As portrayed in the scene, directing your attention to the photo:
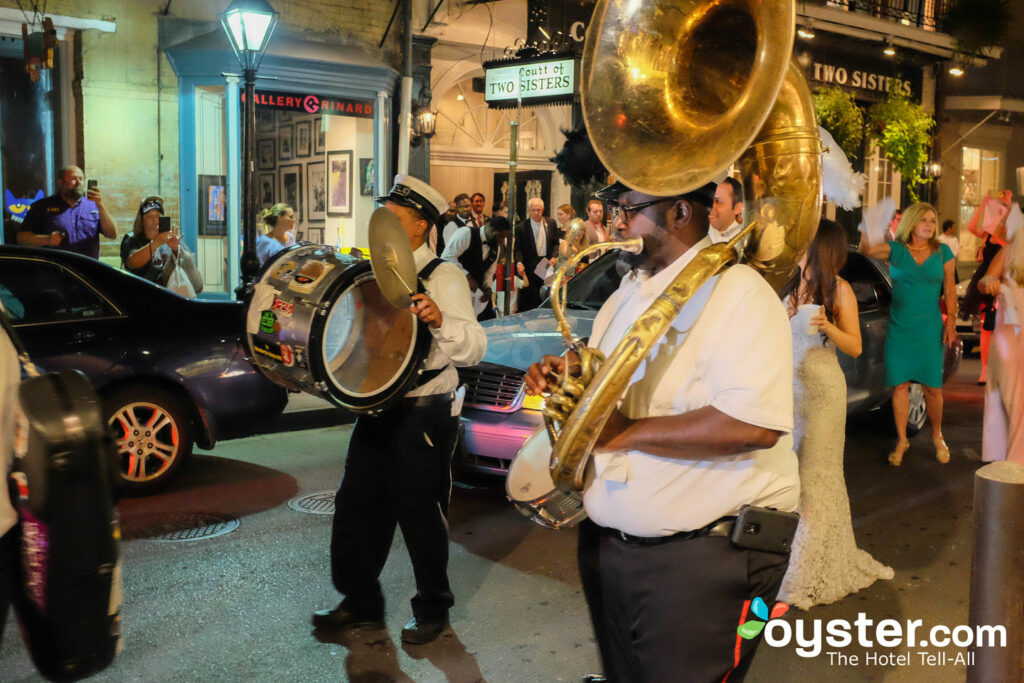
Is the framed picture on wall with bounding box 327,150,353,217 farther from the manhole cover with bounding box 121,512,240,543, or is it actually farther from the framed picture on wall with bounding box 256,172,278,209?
the manhole cover with bounding box 121,512,240,543

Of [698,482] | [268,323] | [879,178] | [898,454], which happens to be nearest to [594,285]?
[898,454]

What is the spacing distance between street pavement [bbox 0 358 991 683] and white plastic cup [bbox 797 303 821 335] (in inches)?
55.6

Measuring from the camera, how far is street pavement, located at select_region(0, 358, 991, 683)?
4.20m

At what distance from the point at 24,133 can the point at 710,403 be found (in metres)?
12.1

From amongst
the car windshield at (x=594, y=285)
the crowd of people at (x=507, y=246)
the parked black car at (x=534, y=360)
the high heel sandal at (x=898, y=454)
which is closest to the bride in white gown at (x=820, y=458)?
the parked black car at (x=534, y=360)

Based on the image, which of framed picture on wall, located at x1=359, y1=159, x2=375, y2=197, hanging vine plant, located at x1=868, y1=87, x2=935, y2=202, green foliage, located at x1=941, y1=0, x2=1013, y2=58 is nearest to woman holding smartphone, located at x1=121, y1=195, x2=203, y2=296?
framed picture on wall, located at x1=359, y1=159, x2=375, y2=197

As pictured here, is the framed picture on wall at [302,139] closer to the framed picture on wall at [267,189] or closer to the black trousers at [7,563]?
the framed picture on wall at [267,189]

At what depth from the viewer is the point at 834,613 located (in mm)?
4902

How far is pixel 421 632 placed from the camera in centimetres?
434

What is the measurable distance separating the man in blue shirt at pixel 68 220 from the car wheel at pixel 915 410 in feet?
26.0

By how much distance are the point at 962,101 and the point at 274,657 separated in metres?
26.8

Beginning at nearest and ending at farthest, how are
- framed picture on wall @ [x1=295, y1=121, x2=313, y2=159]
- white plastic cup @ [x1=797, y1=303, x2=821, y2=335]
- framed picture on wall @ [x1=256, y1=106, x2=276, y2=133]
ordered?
white plastic cup @ [x1=797, y1=303, x2=821, y2=335], framed picture on wall @ [x1=256, y1=106, x2=276, y2=133], framed picture on wall @ [x1=295, y1=121, x2=313, y2=159]

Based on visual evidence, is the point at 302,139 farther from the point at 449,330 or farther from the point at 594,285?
the point at 449,330

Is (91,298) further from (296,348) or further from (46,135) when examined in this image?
(46,135)
